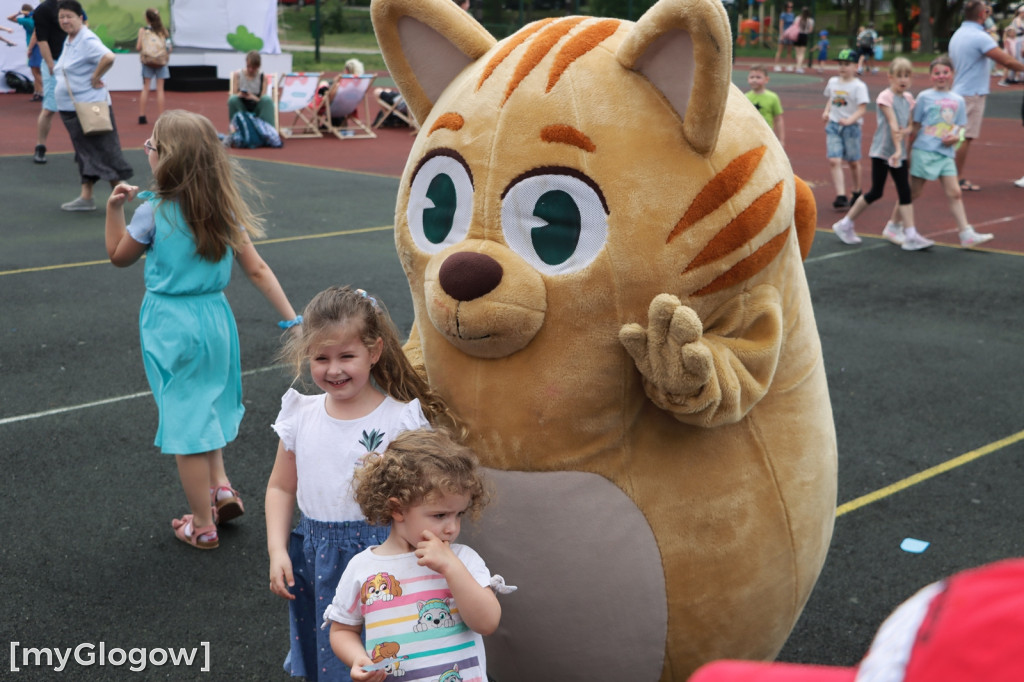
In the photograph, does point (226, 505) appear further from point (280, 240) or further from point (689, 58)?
point (280, 240)

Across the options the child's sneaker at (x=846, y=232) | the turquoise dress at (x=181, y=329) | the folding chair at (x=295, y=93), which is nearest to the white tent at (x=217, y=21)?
the folding chair at (x=295, y=93)

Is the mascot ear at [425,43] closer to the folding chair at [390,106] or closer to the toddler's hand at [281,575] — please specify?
the toddler's hand at [281,575]

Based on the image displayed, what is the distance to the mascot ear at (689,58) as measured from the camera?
2465mm

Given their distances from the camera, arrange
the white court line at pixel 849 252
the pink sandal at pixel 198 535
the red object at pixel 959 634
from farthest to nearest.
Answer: the white court line at pixel 849 252
the pink sandal at pixel 198 535
the red object at pixel 959 634

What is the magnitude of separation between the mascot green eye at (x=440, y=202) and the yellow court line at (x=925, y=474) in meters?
2.77

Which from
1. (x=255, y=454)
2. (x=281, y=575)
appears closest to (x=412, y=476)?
(x=281, y=575)

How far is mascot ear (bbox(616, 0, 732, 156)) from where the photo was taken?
246 centimetres

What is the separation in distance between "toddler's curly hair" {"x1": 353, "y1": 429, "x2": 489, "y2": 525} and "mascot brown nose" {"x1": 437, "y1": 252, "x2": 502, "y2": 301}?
0.36 meters

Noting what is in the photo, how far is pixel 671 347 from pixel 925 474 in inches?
129

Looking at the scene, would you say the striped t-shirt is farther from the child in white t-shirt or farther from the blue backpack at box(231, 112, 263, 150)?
the blue backpack at box(231, 112, 263, 150)

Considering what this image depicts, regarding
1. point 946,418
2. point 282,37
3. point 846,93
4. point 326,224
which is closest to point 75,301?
point 326,224

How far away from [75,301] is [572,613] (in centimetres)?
636

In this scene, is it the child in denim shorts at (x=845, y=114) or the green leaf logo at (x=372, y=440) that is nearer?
the green leaf logo at (x=372, y=440)

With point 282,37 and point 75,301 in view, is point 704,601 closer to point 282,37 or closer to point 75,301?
point 75,301
